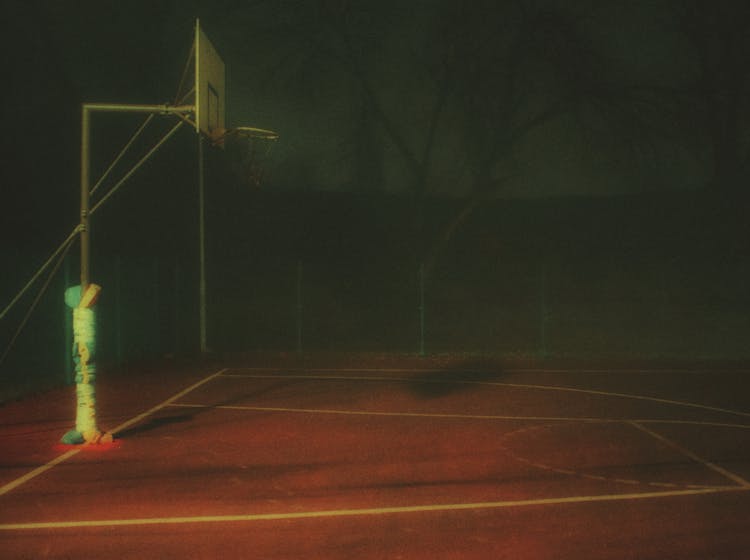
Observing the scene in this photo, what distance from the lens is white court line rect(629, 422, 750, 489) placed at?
910 cm

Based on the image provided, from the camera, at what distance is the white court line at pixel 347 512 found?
295 inches

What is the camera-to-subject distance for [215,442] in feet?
36.9

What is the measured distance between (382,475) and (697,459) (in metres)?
3.59

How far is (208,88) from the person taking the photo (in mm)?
13367

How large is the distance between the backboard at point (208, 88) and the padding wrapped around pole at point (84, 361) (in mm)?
3218

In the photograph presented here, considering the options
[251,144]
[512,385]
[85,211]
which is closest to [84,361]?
[85,211]

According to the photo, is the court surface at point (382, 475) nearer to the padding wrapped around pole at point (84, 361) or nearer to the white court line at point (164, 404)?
the white court line at point (164, 404)

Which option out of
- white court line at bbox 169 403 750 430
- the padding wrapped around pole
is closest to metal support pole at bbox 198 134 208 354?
white court line at bbox 169 403 750 430

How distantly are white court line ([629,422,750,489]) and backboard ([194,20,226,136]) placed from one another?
7363 mm

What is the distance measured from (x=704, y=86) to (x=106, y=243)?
18.9 meters

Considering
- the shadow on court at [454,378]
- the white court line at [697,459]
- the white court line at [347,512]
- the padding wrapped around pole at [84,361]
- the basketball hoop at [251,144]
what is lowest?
the white court line at [347,512]

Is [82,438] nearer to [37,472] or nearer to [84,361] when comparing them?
[84,361]

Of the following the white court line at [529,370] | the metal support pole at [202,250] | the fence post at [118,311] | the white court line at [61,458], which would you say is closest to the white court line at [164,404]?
the white court line at [61,458]

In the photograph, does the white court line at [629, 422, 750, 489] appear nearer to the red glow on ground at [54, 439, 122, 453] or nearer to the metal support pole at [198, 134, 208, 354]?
the red glow on ground at [54, 439, 122, 453]
